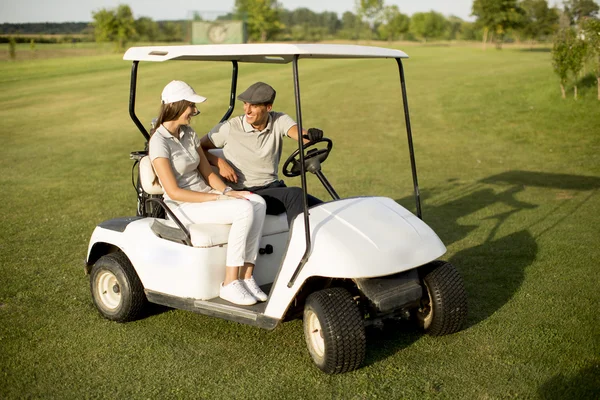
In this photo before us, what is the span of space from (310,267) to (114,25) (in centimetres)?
5599

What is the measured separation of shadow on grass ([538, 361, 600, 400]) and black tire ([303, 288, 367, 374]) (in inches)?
39.2

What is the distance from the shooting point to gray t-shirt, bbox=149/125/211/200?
14.8 ft

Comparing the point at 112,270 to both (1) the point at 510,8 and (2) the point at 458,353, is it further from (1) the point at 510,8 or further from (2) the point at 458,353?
(1) the point at 510,8

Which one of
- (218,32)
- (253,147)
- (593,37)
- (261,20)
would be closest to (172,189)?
(253,147)

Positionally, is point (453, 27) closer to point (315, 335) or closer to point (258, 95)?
point (258, 95)

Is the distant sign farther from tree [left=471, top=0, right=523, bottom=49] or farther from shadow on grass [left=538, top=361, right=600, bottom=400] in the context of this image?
shadow on grass [left=538, top=361, right=600, bottom=400]

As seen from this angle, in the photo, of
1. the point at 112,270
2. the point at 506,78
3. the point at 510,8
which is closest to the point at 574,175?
the point at 112,270

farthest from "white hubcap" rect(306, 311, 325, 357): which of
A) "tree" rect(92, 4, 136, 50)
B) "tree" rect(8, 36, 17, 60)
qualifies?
"tree" rect(92, 4, 136, 50)

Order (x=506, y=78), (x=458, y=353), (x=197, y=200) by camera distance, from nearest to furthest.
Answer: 1. (x=458, y=353)
2. (x=197, y=200)
3. (x=506, y=78)

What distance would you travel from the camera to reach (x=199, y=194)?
4.45 m

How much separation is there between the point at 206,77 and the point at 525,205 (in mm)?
19167

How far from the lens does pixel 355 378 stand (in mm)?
3846

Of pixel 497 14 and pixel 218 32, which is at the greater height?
pixel 497 14

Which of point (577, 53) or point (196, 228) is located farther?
point (577, 53)
